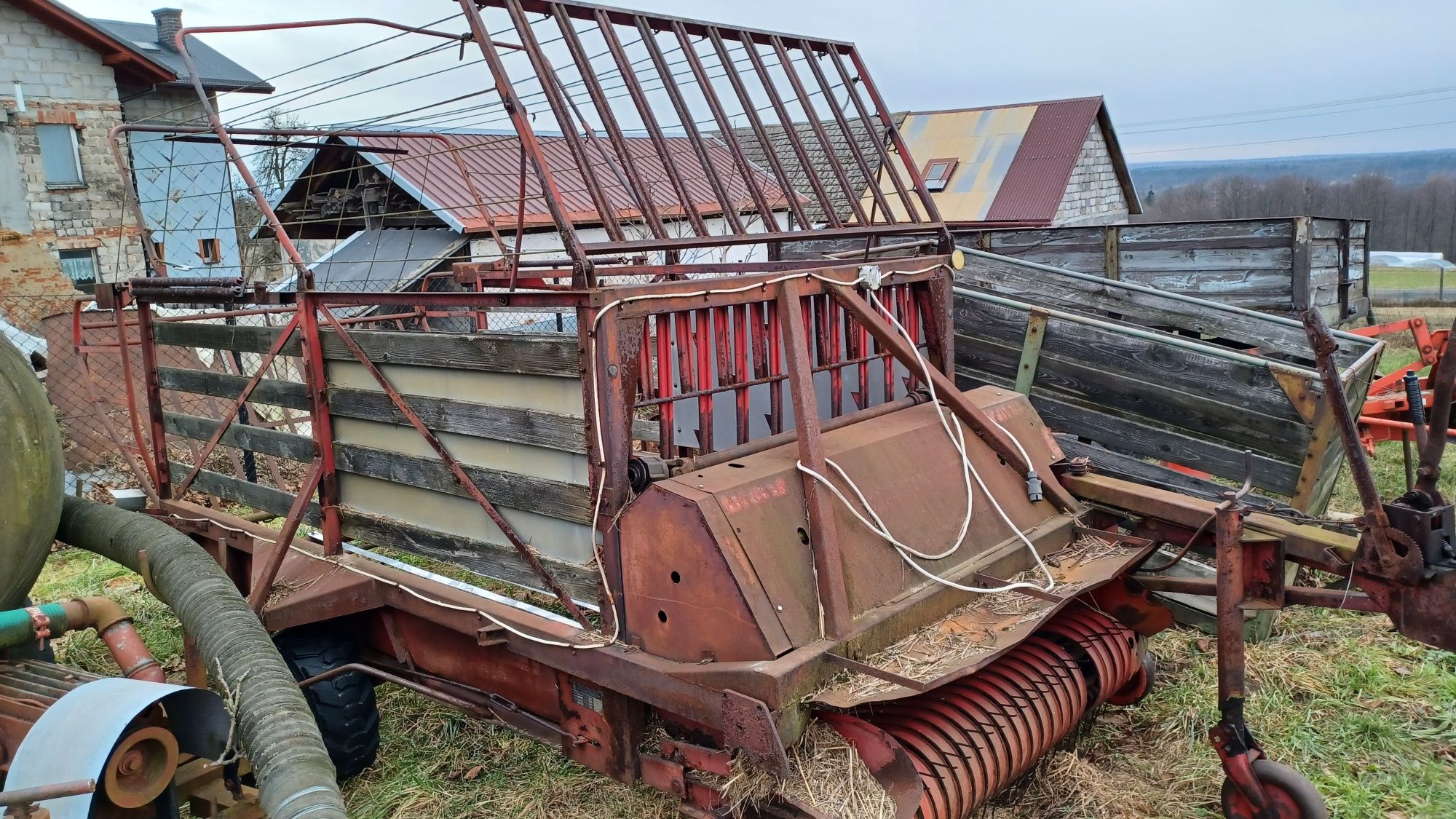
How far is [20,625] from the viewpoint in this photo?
3.86 m

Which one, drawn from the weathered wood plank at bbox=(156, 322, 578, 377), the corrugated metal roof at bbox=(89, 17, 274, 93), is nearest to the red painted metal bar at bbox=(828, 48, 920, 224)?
the weathered wood plank at bbox=(156, 322, 578, 377)

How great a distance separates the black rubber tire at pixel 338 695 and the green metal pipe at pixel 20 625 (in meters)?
0.83

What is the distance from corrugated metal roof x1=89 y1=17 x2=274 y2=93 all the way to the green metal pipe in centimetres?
2380

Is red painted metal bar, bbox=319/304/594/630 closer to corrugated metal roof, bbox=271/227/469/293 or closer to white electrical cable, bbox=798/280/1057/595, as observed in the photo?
white electrical cable, bbox=798/280/1057/595

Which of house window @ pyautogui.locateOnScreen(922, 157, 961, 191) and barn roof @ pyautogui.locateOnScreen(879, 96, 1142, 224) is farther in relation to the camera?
house window @ pyautogui.locateOnScreen(922, 157, 961, 191)

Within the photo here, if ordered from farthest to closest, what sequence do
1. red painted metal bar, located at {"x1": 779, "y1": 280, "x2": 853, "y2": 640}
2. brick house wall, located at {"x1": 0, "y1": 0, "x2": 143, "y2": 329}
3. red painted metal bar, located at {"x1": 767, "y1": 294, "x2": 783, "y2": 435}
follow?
brick house wall, located at {"x1": 0, "y1": 0, "x2": 143, "y2": 329}
red painted metal bar, located at {"x1": 767, "y1": 294, "x2": 783, "y2": 435}
red painted metal bar, located at {"x1": 779, "y1": 280, "x2": 853, "y2": 640}

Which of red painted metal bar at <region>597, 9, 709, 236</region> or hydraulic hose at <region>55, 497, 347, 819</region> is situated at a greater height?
red painted metal bar at <region>597, 9, 709, 236</region>

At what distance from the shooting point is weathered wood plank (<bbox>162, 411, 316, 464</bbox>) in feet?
15.1

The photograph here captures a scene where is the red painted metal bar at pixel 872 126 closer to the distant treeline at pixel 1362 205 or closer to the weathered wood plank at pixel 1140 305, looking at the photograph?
the weathered wood plank at pixel 1140 305

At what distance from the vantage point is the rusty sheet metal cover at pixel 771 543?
3.16m

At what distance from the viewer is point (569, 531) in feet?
11.8

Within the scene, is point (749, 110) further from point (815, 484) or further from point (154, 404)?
point (154, 404)

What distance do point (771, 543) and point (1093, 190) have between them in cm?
2214

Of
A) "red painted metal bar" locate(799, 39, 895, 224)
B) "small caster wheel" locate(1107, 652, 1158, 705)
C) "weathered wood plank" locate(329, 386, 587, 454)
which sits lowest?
"small caster wheel" locate(1107, 652, 1158, 705)
